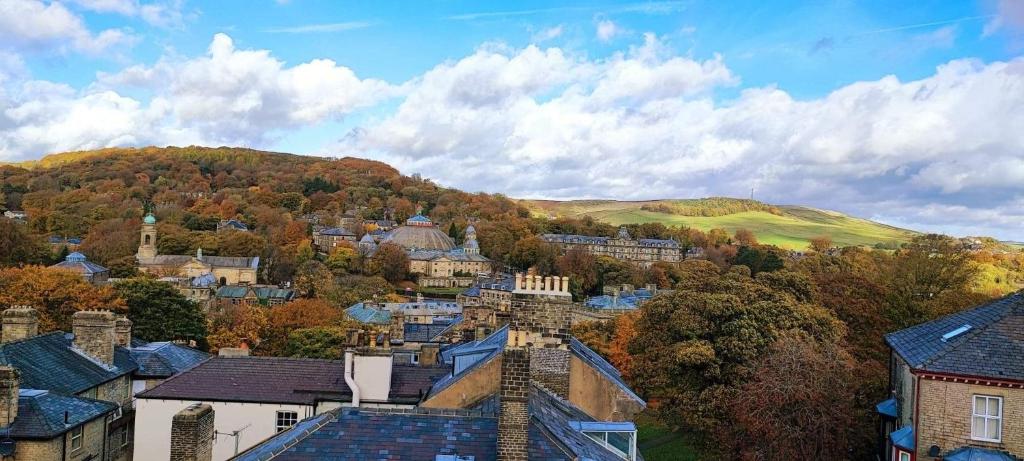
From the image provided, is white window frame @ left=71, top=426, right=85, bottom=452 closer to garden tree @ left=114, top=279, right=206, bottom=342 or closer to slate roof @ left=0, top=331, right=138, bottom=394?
slate roof @ left=0, top=331, right=138, bottom=394

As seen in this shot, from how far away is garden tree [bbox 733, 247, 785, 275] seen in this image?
95375 millimetres

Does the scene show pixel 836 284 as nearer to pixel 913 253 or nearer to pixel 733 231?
pixel 913 253

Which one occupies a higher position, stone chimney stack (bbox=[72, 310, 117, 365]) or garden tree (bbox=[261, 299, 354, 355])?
stone chimney stack (bbox=[72, 310, 117, 365])

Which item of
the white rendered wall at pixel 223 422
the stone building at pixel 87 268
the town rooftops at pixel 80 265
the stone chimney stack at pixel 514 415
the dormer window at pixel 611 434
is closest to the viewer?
the stone chimney stack at pixel 514 415

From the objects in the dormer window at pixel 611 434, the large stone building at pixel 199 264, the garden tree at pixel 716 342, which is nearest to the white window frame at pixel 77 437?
the dormer window at pixel 611 434

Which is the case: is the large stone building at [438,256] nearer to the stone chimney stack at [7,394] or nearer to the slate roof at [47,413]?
the slate roof at [47,413]

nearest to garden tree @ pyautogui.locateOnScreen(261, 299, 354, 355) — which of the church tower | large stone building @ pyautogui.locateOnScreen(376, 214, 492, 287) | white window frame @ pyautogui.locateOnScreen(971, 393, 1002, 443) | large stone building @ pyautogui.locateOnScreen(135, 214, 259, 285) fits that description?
white window frame @ pyautogui.locateOnScreen(971, 393, 1002, 443)

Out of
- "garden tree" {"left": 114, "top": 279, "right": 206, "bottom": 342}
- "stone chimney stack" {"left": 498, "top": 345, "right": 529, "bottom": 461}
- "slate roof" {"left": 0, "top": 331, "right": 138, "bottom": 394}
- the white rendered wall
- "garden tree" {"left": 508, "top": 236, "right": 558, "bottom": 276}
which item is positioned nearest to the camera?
"stone chimney stack" {"left": 498, "top": 345, "right": 529, "bottom": 461}

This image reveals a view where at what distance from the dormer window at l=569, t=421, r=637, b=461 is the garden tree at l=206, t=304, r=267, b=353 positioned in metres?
40.3

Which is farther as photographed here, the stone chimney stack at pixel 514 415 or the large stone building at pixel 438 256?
the large stone building at pixel 438 256

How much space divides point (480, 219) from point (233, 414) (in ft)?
509

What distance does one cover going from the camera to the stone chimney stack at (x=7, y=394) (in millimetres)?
16719

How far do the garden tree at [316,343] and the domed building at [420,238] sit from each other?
92.5m

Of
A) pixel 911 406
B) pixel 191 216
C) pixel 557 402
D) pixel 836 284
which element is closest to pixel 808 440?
pixel 911 406
